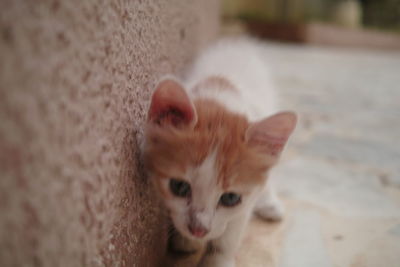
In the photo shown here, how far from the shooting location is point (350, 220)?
1600mm

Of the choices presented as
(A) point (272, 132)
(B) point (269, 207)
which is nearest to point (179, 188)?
(A) point (272, 132)

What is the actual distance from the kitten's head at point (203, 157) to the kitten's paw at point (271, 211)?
1.32 feet

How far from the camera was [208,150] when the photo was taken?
1.09 meters

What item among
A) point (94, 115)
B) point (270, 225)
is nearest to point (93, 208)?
point (94, 115)

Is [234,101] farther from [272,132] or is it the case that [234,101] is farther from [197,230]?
[197,230]

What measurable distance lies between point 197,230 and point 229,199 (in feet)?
0.50

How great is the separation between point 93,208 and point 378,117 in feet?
9.26

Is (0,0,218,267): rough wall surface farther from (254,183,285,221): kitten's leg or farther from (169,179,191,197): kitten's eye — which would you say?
(254,183,285,221): kitten's leg

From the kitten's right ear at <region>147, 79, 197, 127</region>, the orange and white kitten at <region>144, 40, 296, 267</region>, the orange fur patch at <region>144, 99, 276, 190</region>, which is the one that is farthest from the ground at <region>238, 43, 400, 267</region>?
the kitten's right ear at <region>147, 79, 197, 127</region>

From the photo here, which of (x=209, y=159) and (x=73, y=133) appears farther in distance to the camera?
(x=209, y=159)

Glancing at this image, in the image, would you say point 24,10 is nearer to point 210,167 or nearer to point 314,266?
point 210,167

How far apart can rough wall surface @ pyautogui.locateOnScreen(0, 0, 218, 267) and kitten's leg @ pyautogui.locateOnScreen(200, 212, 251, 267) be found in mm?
216

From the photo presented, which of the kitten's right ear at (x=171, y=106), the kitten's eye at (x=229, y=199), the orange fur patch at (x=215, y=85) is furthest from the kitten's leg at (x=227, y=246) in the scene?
the orange fur patch at (x=215, y=85)

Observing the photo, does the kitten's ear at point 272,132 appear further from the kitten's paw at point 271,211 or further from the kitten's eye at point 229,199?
the kitten's paw at point 271,211
